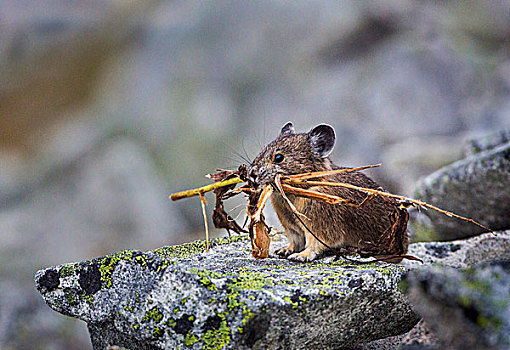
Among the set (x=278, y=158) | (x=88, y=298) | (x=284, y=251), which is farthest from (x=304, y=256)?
(x=88, y=298)

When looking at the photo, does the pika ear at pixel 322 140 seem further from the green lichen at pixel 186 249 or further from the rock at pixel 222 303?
the rock at pixel 222 303

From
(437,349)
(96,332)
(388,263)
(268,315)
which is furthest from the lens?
(388,263)

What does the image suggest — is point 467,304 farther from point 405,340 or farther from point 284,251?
point 284,251

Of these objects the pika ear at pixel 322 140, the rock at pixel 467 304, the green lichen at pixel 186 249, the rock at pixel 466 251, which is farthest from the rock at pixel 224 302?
the rock at pixel 466 251

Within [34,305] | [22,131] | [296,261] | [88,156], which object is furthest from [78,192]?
[296,261]

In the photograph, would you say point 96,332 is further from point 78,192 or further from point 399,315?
point 78,192

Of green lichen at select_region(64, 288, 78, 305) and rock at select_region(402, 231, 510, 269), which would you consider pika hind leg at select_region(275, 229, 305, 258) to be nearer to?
rock at select_region(402, 231, 510, 269)
